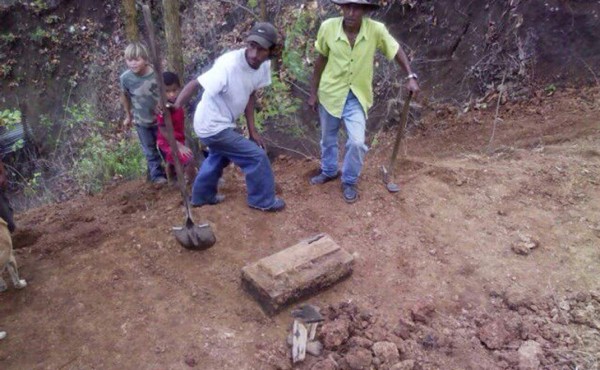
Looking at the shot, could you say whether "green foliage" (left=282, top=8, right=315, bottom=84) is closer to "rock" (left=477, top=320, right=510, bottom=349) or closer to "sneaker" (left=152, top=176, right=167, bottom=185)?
"sneaker" (left=152, top=176, right=167, bottom=185)

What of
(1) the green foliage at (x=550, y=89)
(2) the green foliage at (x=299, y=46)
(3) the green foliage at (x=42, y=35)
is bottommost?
(3) the green foliage at (x=42, y=35)

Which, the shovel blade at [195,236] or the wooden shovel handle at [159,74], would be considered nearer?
→ the wooden shovel handle at [159,74]

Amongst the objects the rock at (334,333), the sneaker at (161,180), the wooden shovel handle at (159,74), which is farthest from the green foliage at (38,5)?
the rock at (334,333)

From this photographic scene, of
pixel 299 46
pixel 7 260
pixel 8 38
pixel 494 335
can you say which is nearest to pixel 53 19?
pixel 8 38

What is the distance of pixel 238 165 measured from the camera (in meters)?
3.88

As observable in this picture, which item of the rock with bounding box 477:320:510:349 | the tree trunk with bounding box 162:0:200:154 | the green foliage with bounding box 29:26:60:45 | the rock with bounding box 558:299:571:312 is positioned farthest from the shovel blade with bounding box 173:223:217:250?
the green foliage with bounding box 29:26:60:45

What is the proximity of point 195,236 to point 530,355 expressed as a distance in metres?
2.25

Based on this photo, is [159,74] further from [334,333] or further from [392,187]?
[392,187]

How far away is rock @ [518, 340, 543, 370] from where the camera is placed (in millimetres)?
2664

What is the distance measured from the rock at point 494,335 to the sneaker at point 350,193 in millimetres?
1569

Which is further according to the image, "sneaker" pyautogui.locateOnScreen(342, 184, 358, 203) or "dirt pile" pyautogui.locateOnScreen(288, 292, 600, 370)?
"sneaker" pyautogui.locateOnScreen(342, 184, 358, 203)

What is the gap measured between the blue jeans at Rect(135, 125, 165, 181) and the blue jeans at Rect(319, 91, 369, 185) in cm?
166

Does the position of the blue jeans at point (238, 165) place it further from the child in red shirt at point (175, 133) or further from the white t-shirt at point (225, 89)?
the child in red shirt at point (175, 133)

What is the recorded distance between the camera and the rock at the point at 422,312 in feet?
9.74
